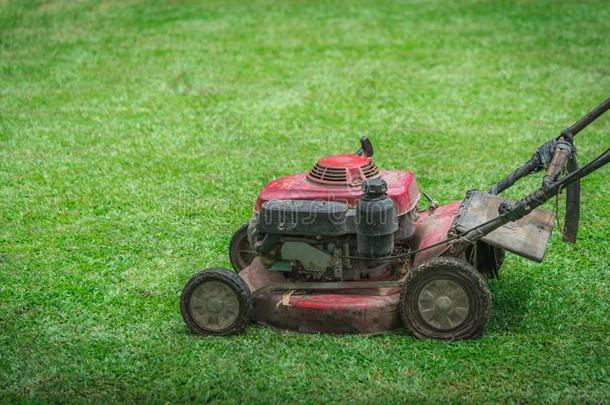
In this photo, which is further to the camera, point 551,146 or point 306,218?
point 551,146

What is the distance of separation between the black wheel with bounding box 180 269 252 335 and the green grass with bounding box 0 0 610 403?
0.31 feet

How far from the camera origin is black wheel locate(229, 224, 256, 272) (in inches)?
220

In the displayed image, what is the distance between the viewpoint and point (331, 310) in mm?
4816

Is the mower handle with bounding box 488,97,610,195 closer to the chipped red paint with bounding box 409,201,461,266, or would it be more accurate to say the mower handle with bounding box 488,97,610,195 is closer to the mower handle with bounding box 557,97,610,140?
the mower handle with bounding box 557,97,610,140

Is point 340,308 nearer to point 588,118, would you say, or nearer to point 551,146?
point 551,146

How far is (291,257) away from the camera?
4.93 m

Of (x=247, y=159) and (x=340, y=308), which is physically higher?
(x=340, y=308)

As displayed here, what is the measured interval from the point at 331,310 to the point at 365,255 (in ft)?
1.03

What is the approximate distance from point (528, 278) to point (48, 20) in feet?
30.3

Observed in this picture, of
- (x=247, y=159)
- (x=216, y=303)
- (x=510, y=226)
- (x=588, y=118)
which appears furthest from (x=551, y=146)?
(x=247, y=159)

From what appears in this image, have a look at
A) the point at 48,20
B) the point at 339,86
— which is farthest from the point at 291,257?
the point at 48,20

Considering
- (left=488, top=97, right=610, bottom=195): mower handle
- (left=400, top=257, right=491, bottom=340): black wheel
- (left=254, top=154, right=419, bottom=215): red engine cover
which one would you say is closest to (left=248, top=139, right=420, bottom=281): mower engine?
(left=254, top=154, right=419, bottom=215): red engine cover

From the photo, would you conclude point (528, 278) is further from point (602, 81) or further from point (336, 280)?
point (602, 81)

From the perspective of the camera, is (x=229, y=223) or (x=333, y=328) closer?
(x=333, y=328)
